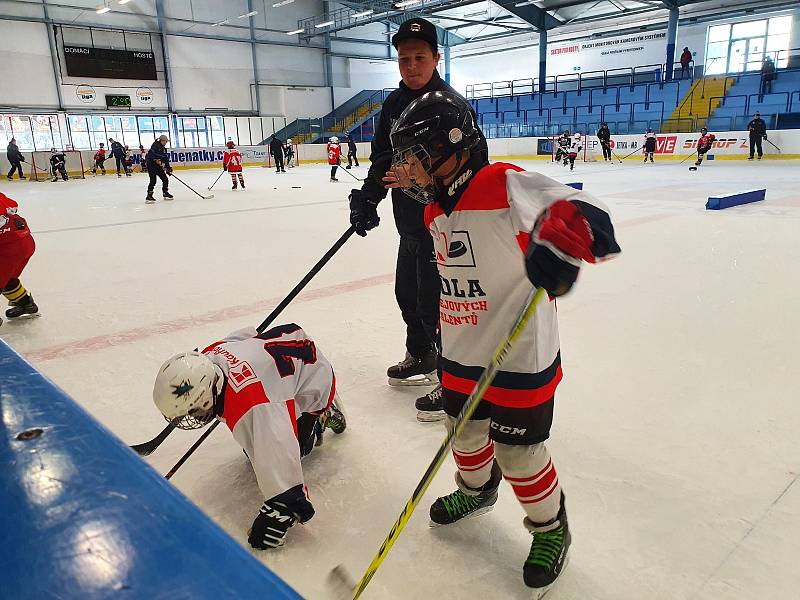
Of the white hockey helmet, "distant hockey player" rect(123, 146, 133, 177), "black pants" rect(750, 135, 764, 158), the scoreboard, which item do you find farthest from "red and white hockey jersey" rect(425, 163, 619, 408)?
the scoreboard

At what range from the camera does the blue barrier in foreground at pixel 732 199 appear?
7426mm

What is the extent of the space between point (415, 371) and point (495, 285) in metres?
1.29

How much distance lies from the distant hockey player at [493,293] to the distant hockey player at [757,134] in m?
18.2

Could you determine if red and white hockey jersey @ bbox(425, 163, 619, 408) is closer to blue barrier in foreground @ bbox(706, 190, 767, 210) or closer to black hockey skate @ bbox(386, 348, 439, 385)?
black hockey skate @ bbox(386, 348, 439, 385)

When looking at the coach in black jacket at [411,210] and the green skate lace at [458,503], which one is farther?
the coach in black jacket at [411,210]

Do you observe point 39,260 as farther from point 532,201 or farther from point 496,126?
point 496,126

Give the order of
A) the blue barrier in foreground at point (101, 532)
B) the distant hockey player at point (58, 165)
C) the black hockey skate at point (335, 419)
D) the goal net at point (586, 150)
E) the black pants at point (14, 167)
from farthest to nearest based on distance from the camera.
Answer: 1. the goal net at point (586, 150)
2. the black pants at point (14, 167)
3. the distant hockey player at point (58, 165)
4. the black hockey skate at point (335, 419)
5. the blue barrier in foreground at point (101, 532)

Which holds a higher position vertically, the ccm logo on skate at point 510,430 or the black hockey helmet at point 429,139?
the black hockey helmet at point 429,139

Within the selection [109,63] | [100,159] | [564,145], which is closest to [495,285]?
[564,145]

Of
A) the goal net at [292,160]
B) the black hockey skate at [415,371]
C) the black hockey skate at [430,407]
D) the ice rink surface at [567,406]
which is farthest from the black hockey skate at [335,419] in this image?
the goal net at [292,160]

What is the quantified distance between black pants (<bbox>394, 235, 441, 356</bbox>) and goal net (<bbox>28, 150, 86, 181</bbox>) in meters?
19.3

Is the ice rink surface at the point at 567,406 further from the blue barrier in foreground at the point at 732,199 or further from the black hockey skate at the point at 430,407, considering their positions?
the blue barrier in foreground at the point at 732,199

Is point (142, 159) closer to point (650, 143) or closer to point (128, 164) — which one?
point (128, 164)

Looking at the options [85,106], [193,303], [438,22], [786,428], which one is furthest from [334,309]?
[438,22]
